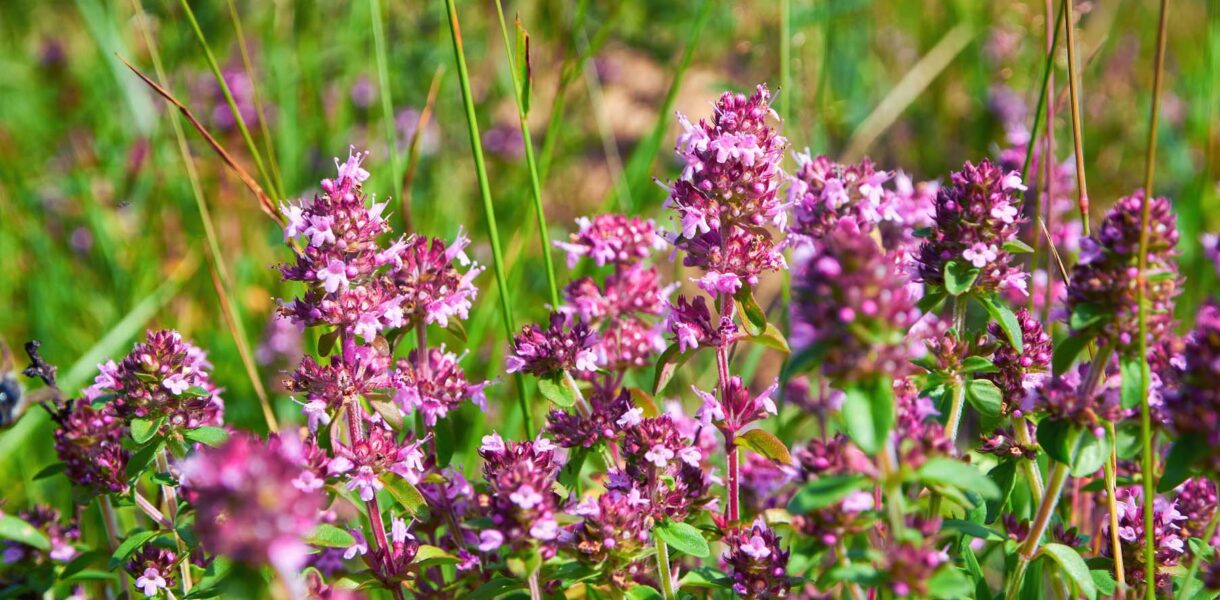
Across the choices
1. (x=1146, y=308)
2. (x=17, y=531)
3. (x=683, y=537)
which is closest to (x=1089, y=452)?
(x=1146, y=308)

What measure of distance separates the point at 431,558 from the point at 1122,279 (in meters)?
1.58

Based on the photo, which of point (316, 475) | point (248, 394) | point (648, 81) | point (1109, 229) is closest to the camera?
point (1109, 229)

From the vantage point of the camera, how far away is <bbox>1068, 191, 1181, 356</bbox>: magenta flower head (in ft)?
6.37

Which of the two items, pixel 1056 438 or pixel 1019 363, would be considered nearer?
pixel 1056 438

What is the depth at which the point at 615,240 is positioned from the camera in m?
A: 2.70

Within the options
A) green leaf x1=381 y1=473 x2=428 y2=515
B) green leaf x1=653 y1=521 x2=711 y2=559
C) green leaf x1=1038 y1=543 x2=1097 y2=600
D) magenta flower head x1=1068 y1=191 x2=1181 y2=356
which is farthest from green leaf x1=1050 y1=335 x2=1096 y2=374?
green leaf x1=381 y1=473 x2=428 y2=515

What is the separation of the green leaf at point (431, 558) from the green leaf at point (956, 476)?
1113 millimetres

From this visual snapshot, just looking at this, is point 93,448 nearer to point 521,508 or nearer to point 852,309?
point 521,508

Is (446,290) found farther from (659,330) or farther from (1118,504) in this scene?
(1118,504)

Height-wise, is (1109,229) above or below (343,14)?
below

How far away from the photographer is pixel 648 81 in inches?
305

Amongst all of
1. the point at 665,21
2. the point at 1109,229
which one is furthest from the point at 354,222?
the point at 665,21

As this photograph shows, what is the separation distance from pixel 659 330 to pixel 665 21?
3967 mm

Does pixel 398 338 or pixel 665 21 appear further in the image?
pixel 665 21
